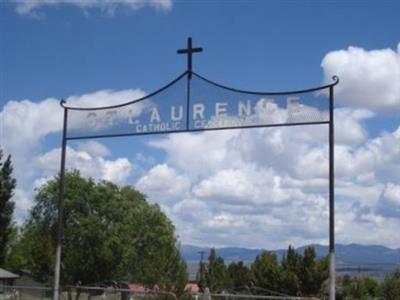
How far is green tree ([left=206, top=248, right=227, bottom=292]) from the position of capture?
52.0 metres

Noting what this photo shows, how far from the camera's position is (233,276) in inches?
2432

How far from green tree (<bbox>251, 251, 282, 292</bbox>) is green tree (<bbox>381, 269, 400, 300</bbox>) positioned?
774 cm

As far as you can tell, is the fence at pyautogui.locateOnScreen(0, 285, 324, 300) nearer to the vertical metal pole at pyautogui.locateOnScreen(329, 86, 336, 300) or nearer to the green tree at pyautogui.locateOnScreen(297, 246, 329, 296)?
the vertical metal pole at pyautogui.locateOnScreen(329, 86, 336, 300)

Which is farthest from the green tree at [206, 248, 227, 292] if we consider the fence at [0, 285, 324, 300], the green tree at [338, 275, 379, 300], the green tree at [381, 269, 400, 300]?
the fence at [0, 285, 324, 300]

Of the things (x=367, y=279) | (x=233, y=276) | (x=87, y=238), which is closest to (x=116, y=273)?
(x=87, y=238)

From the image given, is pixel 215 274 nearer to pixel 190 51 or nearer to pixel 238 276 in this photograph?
pixel 238 276

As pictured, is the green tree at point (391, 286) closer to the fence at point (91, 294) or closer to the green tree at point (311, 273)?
the green tree at point (311, 273)

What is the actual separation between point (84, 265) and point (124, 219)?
103 feet

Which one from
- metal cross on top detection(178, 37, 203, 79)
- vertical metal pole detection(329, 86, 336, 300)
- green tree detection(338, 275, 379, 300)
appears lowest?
green tree detection(338, 275, 379, 300)

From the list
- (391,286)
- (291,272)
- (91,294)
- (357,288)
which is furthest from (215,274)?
(91,294)

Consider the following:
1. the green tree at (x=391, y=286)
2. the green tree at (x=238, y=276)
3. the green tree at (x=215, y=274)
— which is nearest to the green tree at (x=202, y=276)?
the green tree at (x=215, y=274)

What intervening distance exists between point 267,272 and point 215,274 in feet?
15.5

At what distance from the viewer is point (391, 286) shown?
52.8m

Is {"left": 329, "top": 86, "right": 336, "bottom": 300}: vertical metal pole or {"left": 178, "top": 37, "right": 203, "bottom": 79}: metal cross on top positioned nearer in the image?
{"left": 329, "top": 86, "right": 336, "bottom": 300}: vertical metal pole
